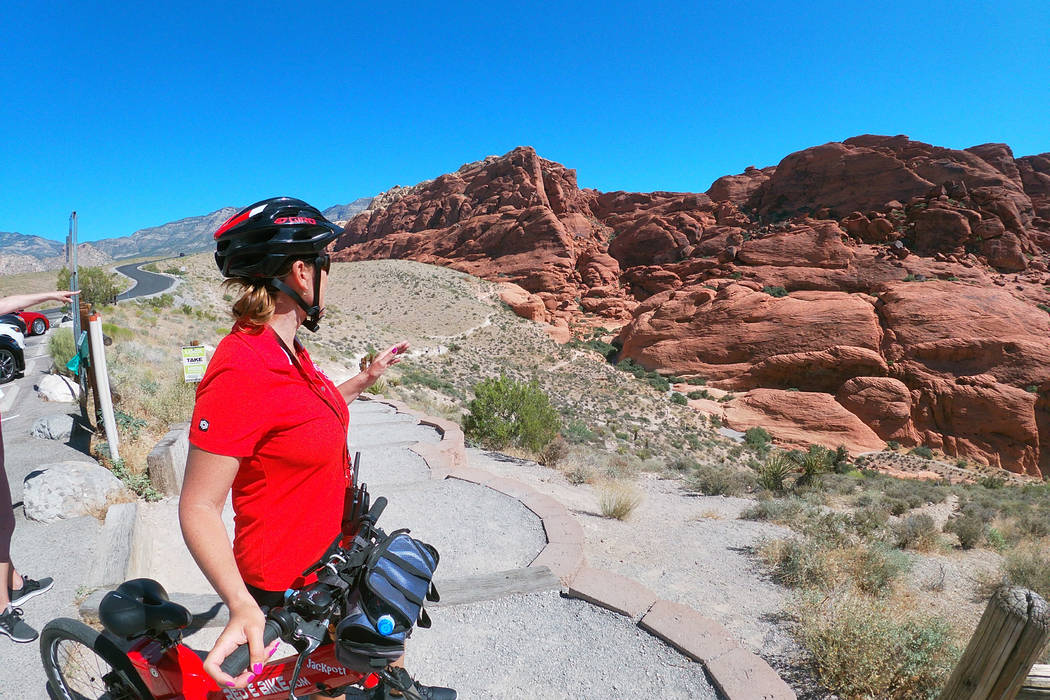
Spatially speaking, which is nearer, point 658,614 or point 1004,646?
point 1004,646

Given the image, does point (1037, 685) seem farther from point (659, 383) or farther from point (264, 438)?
point (659, 383)

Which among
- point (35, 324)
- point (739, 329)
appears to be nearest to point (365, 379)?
point (35, 324)

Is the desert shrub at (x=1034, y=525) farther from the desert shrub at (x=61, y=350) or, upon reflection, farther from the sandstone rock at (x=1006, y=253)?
the sandstone rock at (x=1006, y=253)

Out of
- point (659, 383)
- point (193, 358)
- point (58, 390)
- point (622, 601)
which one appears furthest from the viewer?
point (659, 383)

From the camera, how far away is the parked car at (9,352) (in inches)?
351

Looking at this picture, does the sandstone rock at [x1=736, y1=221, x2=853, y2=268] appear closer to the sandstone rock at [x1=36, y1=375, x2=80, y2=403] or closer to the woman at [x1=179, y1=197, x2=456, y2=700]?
the sandstone rock at [x1=36, y1=375, x2=80, y2=403]

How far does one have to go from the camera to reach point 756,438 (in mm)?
23141

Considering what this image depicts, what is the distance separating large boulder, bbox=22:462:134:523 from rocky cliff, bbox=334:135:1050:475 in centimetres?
2521

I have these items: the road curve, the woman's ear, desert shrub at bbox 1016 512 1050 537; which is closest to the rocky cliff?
desert shrub at bbox 1016 512 1050 537

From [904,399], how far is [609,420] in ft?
51.5

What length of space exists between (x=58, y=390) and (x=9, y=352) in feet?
5.14

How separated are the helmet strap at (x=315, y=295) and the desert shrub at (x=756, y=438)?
2342 cm

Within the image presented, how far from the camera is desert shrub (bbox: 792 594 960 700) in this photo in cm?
319

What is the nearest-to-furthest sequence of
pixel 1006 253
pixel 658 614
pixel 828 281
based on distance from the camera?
pixel 658 614, pixel 828 281, pixel 1006 253
